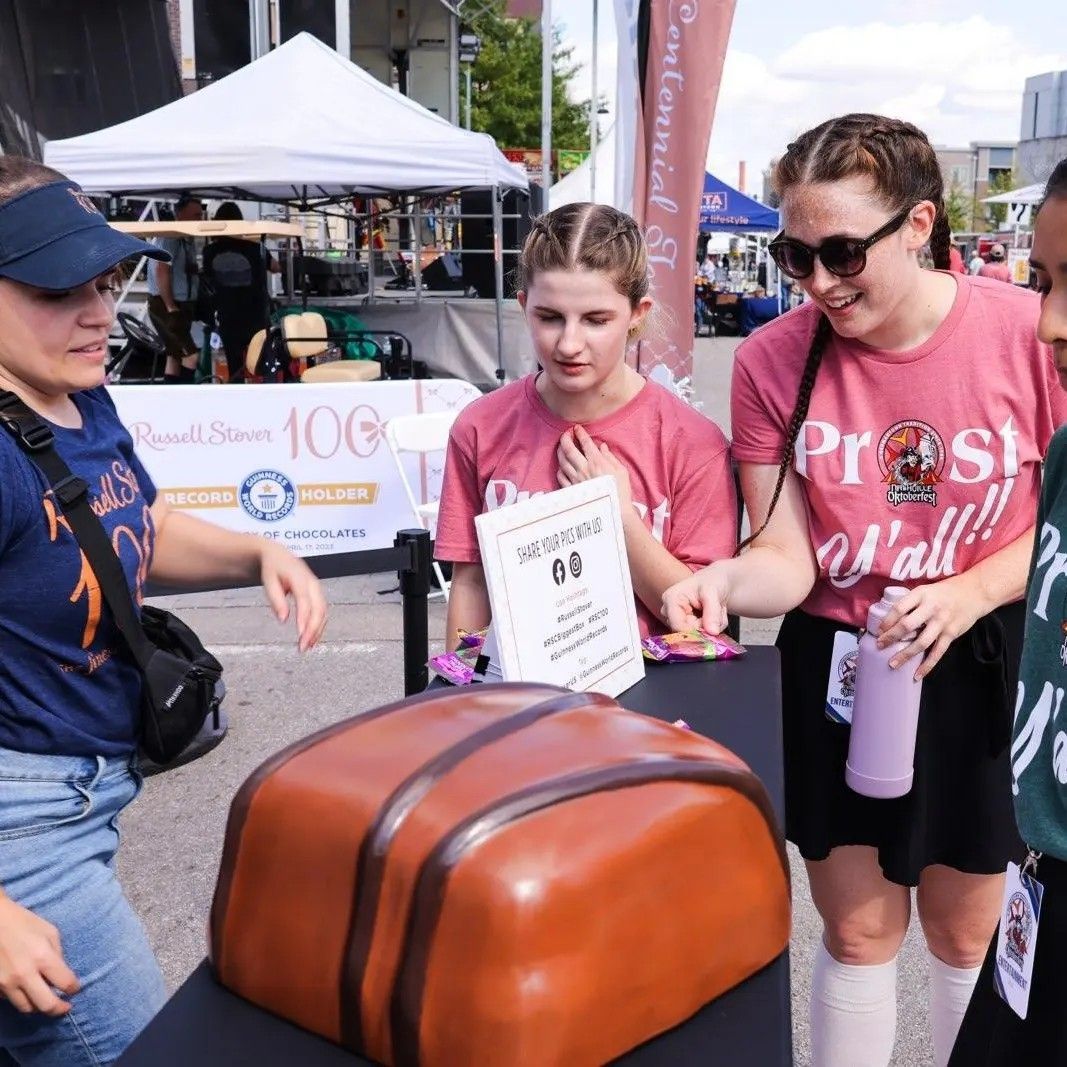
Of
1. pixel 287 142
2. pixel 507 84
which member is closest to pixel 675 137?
pixel 287 142

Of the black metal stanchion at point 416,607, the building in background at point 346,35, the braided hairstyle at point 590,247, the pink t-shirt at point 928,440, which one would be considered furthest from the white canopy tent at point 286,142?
the building in background at point 346,35

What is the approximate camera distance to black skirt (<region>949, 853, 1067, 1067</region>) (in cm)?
127

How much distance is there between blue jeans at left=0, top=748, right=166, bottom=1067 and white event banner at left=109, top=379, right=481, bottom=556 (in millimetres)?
4787

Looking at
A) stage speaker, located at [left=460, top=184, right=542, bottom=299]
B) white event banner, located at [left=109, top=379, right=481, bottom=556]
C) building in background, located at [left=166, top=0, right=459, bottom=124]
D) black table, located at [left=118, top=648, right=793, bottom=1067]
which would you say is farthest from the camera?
building in background, located at [left=166, top=0, right=459, bottom=124]

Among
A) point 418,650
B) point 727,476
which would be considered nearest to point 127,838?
point 418,650

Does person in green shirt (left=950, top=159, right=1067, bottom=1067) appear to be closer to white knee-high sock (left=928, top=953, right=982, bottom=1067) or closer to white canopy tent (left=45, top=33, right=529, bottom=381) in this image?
white knee-high sock (left=928, top=953, right=982, bottom=1067)

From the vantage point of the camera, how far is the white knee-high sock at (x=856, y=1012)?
6.93 feet

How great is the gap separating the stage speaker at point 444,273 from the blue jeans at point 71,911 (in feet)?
48.4

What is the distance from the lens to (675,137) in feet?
18.5

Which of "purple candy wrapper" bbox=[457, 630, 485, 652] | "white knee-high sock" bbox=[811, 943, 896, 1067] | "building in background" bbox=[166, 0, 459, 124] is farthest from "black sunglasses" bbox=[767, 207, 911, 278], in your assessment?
"building in background" bbox=[166, 0, 459, 124]

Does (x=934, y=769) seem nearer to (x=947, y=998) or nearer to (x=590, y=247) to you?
(x=947, y=998)

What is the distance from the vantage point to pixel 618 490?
1768 millimetres

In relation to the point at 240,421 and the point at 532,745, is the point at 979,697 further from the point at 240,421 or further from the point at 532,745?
the point at 240,421

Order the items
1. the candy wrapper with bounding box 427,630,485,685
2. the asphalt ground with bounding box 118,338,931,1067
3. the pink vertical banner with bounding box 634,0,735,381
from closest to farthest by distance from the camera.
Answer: the candy wrapper with bounding box 427,630,485,685 → the asphalt ground with bounding box 118,338,931,1067 → the pink vertical banner with bounding box 634,0,735,381
